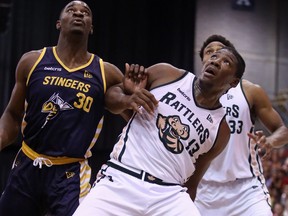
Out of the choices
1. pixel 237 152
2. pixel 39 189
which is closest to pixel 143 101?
pixel 39 189

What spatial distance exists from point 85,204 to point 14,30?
29.8 ft

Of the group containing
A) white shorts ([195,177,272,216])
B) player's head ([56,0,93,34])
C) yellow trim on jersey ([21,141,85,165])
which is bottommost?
white shorts ([195,177,272,216])

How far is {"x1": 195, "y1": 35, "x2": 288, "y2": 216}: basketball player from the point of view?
4762 millimetres

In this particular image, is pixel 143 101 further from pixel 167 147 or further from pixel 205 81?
pixel 205 81

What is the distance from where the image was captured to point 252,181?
4.81 m

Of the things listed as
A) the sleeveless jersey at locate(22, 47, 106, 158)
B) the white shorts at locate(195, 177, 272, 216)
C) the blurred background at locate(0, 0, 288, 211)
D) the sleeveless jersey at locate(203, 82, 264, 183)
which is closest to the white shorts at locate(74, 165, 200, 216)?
the sleeveless jersey at locate(22, 47, 106, 158)

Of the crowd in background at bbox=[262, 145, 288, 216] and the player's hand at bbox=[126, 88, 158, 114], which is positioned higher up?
the player's hand at bbox=[126, 88, 158, 114]

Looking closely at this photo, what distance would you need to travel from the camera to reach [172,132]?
3.53 metres

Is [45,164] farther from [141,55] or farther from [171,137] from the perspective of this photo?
[141,55]

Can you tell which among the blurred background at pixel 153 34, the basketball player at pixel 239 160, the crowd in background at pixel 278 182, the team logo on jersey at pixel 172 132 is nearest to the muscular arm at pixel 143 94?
the team logo on jersey at pixel 172 132

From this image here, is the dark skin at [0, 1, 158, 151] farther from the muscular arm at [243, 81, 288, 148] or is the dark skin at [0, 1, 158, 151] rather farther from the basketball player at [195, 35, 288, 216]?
the muscular arm at [243, 81, 288, 148]

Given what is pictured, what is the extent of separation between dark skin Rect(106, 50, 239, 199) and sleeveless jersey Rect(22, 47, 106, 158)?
15 centimetres

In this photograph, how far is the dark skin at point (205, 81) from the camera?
370 centimetres

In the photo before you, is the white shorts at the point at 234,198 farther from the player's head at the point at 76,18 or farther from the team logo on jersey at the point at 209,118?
the player's head at the point at 76,18
